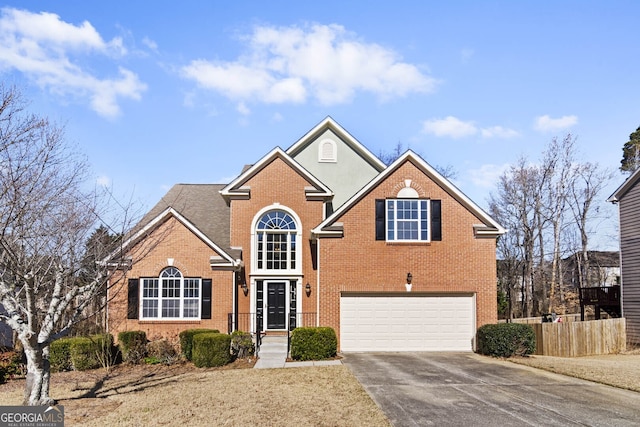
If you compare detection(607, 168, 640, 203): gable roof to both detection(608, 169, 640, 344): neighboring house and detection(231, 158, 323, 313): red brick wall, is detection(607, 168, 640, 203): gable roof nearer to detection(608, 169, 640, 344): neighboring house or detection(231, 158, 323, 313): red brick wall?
detection(608, 169, 640, 344): neighboring house

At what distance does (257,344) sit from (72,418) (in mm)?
8854

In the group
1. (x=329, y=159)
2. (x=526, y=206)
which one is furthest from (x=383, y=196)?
(x=526, y=206)

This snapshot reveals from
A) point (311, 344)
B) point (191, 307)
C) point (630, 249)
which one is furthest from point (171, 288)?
point (630, 249)

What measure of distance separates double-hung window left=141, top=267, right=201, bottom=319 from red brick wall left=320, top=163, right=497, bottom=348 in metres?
4.80

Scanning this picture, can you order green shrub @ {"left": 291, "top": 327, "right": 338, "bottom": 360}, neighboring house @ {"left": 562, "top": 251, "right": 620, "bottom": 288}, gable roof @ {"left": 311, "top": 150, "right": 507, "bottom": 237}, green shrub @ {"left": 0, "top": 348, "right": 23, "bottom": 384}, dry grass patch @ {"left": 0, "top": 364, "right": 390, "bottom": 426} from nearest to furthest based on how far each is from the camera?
dry grass patch @ {"left": 0, "top": 364, "right": 390, "bottom": 426}, green shrub @ {"left": 0, "top": 348, "right": 23, "bottom": 384}, green shrub @ {"left": 291, "top": 327, "right": 338, "bottom": 360}, gable roof @ {"left": 311, "top": 150, "right": 507, "bottom": 237}, neighboring house @ {"left": 562, "top": 251, "right": 620, "bottom": 288}

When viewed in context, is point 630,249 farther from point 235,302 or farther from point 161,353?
point 161,353

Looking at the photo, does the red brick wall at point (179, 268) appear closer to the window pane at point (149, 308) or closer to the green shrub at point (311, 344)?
the window pane at point (149, 308)

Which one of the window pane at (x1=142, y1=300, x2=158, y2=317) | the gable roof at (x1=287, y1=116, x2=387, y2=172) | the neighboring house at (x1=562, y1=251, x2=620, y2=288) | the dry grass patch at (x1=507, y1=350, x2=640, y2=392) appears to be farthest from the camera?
the neighboring house at (x1=562, y1=251, x2=620, y2=288)

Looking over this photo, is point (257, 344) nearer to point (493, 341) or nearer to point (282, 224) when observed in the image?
point (282, 224)

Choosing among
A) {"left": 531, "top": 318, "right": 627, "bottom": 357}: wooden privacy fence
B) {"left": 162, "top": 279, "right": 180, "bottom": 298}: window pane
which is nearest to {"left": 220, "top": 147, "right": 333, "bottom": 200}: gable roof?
{"left": 162, "top": 279, "right": 180, "bottom": 298}: window pane

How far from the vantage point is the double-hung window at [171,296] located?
21609mm

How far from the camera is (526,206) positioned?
41656mm

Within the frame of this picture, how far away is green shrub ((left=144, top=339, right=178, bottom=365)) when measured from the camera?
61.6ft

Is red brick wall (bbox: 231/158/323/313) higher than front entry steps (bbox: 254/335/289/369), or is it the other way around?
red brick wall (bbox: 231/158/323/313)
